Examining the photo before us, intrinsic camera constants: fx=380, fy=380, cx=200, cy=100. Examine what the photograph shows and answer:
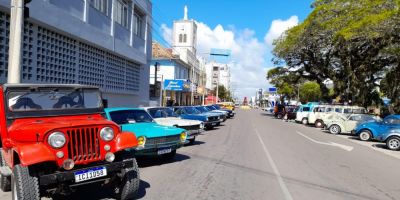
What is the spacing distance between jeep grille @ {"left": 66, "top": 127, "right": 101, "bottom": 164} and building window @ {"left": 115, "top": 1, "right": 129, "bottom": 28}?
67.1 ft

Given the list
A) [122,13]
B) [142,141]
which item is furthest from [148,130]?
[122,13]

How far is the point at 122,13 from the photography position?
2670cm

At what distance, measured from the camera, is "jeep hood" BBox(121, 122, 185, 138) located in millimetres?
9604

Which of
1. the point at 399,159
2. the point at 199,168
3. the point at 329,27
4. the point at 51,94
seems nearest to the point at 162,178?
the point at 199,168

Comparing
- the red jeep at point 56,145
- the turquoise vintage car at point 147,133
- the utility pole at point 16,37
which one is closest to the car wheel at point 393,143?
the turquoise vintage car at point 147,133

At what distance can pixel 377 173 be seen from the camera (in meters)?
9.99

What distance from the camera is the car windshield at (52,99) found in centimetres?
662

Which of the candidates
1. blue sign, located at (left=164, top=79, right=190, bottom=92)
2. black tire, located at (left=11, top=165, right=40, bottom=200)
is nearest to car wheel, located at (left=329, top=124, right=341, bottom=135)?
black tire, located at (left=11, top=165, right=40, bottom=200)

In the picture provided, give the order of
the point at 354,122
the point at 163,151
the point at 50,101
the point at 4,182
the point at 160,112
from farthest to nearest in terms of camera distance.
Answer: the point at 354,122
the point at 160,112
the point at 163,151
the point at 4,182
the point at 50,101

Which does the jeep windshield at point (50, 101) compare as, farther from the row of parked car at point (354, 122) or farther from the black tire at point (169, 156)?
the row of parked car at point (354, 122)

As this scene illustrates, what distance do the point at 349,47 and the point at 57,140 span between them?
1267 inches

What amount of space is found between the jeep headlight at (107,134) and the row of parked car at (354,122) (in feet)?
46.3

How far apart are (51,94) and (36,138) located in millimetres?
1480

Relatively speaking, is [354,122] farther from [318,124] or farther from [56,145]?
[56,145]
